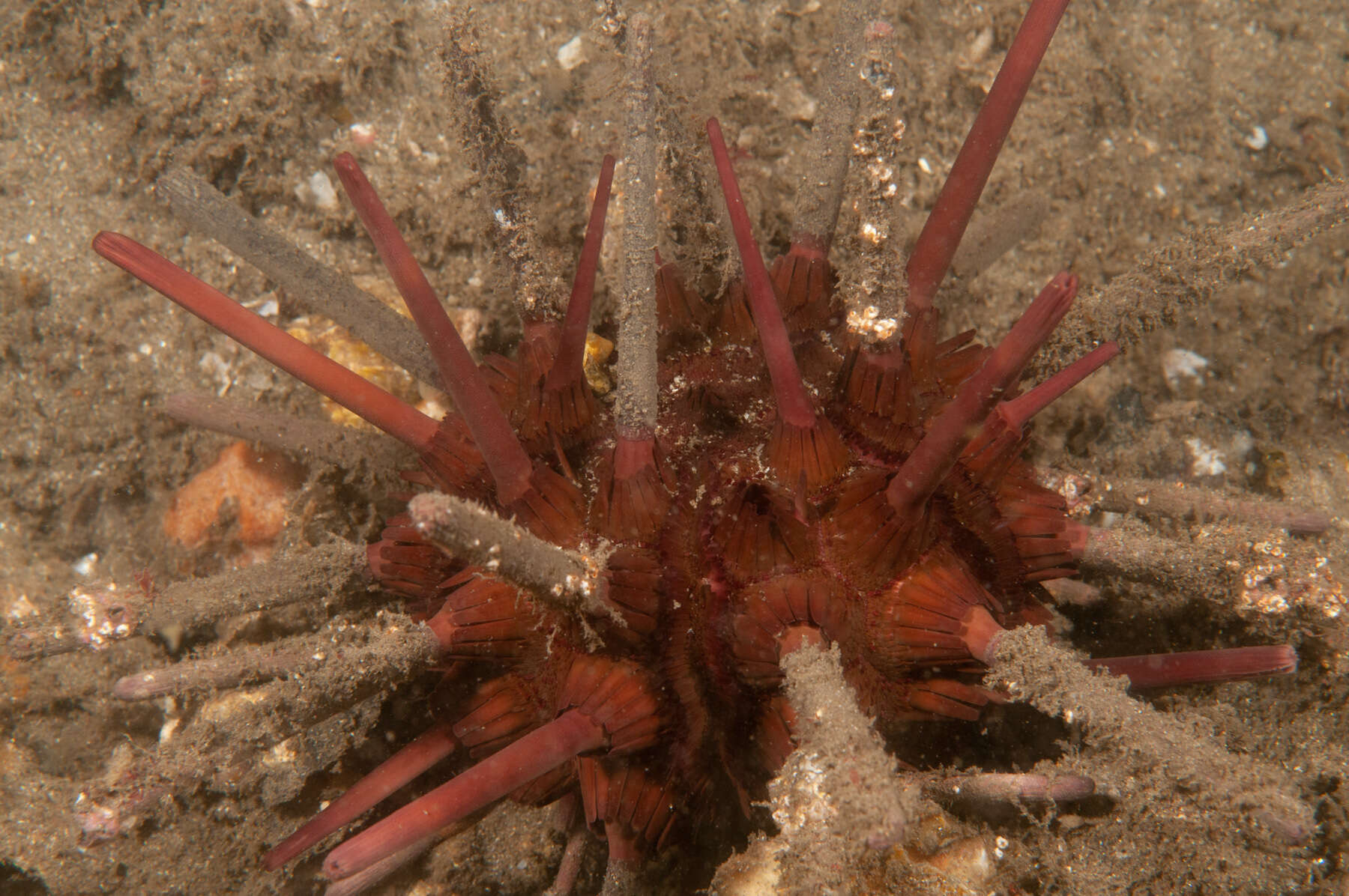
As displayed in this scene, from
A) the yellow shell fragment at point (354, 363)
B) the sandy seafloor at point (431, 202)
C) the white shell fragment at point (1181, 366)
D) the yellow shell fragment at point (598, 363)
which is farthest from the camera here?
the white shell fragment at point (1181, 366)

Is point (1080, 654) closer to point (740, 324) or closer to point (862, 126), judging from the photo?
point (740, 324)

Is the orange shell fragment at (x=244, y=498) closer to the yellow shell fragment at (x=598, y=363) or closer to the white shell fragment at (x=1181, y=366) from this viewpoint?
the yellow shell fragment at (x=598, y=363)

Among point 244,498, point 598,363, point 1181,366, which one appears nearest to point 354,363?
point 244,498

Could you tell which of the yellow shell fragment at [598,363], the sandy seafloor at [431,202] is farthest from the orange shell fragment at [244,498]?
the yellow shell fragment at [598,363]

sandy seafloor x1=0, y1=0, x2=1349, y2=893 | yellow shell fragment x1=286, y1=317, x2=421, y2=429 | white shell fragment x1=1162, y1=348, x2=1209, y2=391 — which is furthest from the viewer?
white shell fragment x1=1162, y1=348, x2=1209, y2=391

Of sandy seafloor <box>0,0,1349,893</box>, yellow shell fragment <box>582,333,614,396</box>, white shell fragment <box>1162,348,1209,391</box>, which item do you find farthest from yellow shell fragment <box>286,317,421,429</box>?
white shell fragment <box>1162,348,1209,391</box>

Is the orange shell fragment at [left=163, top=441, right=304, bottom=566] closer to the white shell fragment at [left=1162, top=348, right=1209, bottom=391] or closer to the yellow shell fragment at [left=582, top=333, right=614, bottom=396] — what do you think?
the yellow shell fragment at [left=582, top=333, right=614, bottom=396]

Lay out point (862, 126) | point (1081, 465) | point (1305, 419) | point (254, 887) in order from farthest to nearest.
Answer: point (1305, 419), point (1081, 465), point (254, 887), point (862, 126)

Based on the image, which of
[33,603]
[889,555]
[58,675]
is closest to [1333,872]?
[889,555]
